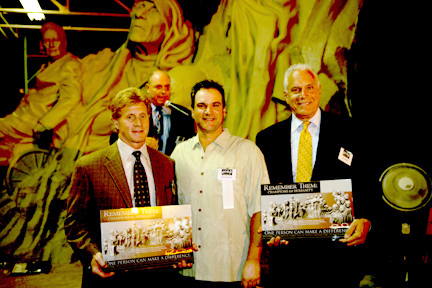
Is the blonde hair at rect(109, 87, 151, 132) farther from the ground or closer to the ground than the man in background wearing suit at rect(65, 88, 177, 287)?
farther from the ground

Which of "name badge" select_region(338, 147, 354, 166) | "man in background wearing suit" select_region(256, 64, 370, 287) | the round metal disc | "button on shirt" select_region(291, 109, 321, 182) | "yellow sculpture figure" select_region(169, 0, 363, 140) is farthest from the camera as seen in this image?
"yellow sculpture figure" select_region(169, 0, 363, 140)

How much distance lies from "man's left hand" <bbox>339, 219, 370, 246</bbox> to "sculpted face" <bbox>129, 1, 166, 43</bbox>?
160 inches

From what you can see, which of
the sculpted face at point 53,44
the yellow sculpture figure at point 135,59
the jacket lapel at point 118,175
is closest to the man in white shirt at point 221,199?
the jacket lapel at point 118,175

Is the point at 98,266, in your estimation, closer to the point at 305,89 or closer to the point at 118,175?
the point at 118,175

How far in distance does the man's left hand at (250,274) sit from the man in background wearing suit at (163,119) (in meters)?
2.26

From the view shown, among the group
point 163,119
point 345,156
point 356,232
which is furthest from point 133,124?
point 163,119

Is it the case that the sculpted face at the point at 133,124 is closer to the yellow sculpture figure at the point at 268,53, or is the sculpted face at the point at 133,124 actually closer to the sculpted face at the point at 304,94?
the sculpted face at the point at 304,94

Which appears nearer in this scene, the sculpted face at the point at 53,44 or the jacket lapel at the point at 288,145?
the jacket lapel at the point at 288,145

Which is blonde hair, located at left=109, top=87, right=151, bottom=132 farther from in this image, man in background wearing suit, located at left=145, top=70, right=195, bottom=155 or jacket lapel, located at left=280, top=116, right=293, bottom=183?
man in background wearing suit, located at left=145, top=70, right=195, bottom=155

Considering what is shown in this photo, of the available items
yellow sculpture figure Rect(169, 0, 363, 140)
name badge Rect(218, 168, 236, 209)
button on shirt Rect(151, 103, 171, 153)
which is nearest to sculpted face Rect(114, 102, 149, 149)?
name badge Rect(218, 168, 236, 209)

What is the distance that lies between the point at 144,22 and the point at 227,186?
11.9 feet

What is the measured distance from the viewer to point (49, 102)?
4.80 m

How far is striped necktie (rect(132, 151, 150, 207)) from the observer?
1.96 meters

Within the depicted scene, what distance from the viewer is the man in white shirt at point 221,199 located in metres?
2.17
